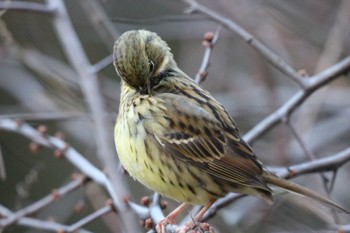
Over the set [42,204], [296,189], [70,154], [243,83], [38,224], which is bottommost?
[296,189]

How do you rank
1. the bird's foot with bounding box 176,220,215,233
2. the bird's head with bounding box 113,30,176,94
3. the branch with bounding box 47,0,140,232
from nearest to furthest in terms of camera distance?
the branch with bounding box 47,0,140,232
the bird's foot with bounding box 176,220,215,233
the bird's head with bounding box 113,30,176,94

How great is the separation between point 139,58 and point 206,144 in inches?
25.8

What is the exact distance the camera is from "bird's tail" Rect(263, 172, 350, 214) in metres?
4.20

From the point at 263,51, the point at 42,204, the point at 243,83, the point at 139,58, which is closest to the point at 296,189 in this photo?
the point at 263,51

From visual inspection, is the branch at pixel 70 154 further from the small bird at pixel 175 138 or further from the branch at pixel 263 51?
the branch at pixel 263 51

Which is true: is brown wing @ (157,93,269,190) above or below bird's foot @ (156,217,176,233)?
above

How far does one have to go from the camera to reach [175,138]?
4.43 meters

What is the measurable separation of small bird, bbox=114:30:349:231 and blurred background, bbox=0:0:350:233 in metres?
0.69

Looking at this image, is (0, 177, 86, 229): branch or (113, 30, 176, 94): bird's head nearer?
(113, 30, 176, 94): bird's head

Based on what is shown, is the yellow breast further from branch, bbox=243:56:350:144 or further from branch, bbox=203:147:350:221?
branch, bbox=243:56:350:144

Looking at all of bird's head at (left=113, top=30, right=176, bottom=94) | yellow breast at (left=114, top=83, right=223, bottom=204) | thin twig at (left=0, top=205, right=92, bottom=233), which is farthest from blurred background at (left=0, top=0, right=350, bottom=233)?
yellow breast at (left=114, top=83, right=223, bottom=204)

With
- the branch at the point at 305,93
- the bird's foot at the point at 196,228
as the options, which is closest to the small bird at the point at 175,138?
the branch at the point at 305,93

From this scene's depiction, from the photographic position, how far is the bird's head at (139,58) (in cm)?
418

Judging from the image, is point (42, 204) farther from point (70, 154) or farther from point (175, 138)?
point (175, 138)
